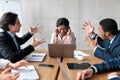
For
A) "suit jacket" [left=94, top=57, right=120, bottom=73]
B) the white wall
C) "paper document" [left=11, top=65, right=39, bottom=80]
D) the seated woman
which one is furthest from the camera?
the white wall

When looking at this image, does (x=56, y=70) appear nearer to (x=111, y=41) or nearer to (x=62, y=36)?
(x=111, y=41)

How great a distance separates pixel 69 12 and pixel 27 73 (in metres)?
2.40

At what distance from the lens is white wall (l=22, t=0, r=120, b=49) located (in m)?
4.10

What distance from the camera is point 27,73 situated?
77.8 inches

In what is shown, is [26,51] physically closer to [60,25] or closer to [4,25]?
[4,25]

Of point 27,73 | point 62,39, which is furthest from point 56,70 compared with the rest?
point 62,39

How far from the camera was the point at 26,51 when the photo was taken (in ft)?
8.16

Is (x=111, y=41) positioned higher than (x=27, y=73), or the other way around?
(x=111, y=41)

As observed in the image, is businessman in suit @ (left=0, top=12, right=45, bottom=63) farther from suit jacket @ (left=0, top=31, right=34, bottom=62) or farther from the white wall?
the white wall

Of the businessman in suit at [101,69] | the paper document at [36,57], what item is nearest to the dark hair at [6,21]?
the paper document at [36,57]

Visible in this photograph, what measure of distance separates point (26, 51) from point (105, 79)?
0.98m

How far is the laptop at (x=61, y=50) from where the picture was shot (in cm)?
250

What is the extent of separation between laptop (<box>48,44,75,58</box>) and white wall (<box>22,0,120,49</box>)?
5.65ft

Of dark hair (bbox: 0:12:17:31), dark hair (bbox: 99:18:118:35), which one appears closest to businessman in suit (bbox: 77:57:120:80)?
dark hair (bbox: 99:18:118:35)
